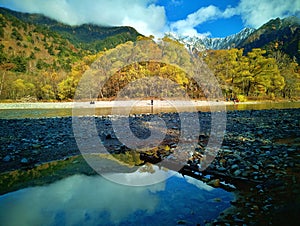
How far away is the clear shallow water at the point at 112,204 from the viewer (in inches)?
113

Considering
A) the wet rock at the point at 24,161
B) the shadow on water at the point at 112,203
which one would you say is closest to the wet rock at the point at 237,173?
the shadow on water at the point at 112,203

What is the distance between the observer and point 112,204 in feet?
11.0

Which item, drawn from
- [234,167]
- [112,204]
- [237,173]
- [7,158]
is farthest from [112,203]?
[7,158]

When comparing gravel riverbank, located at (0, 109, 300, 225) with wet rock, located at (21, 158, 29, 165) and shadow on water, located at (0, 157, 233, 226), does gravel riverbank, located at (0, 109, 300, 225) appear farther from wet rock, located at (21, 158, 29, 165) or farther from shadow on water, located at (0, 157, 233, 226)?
shadow on water, located at (0, 157, 233, 226)

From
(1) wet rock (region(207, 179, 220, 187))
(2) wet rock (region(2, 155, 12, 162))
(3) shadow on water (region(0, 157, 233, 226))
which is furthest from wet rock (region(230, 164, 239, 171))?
(2) wet rock (region(2, 155, 12, 162))

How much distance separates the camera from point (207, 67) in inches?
2126

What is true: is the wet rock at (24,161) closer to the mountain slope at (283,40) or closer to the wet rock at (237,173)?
the wet rock at (237,173)

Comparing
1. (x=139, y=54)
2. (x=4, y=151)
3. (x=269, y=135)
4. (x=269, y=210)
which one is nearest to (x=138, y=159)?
(x=269, y=210)

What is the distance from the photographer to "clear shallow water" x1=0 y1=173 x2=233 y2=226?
2879 mm

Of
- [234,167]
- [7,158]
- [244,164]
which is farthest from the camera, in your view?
[7,158]

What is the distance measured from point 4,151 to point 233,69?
1962 inches

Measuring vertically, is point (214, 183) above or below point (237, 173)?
below

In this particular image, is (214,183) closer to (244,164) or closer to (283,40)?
(244,164)

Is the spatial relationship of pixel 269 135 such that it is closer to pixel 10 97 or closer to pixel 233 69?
pixel 233 69
